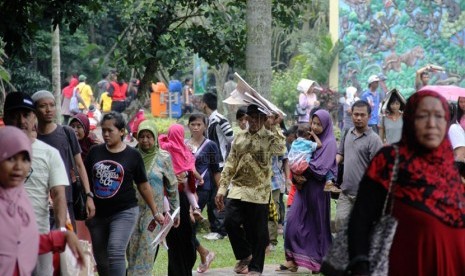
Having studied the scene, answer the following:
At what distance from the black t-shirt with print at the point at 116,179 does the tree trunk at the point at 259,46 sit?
12.0ft

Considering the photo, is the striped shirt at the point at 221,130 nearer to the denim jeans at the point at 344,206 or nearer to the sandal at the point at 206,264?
the sandal at the point at 206,264

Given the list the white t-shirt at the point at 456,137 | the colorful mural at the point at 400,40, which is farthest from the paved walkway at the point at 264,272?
the colorful mural at the point at 400,40

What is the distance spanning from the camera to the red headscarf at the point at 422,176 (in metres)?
6.02

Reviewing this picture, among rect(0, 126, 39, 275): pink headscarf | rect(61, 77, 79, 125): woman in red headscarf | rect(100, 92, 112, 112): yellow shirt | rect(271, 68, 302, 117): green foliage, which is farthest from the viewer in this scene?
rect(271, 68, 302, 117): green foliage

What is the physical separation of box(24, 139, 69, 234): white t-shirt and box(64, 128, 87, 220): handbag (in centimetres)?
166

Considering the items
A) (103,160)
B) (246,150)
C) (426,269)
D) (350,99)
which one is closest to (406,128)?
(426,269)

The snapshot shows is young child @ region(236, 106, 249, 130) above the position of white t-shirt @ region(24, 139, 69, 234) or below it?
above

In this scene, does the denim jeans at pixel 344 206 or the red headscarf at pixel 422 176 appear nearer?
the red headscarf at pixel 422 176

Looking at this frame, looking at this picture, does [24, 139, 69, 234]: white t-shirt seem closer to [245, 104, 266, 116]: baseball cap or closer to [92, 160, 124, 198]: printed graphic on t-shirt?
[92, 160, 124, 198]: printed graphic on t-shirt

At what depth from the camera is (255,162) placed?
11906mm

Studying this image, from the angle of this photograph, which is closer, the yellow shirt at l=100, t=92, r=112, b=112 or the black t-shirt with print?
the black t-shirt with print

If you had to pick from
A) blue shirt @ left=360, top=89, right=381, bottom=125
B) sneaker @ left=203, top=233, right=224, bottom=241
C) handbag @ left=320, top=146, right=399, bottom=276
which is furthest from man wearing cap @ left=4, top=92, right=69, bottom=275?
blue shirt @ left=360, top=89, right=381, bottom=125

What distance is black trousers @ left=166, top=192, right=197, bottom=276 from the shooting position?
1124 cm

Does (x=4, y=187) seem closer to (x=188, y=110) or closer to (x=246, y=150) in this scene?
(x=246, y=150)
